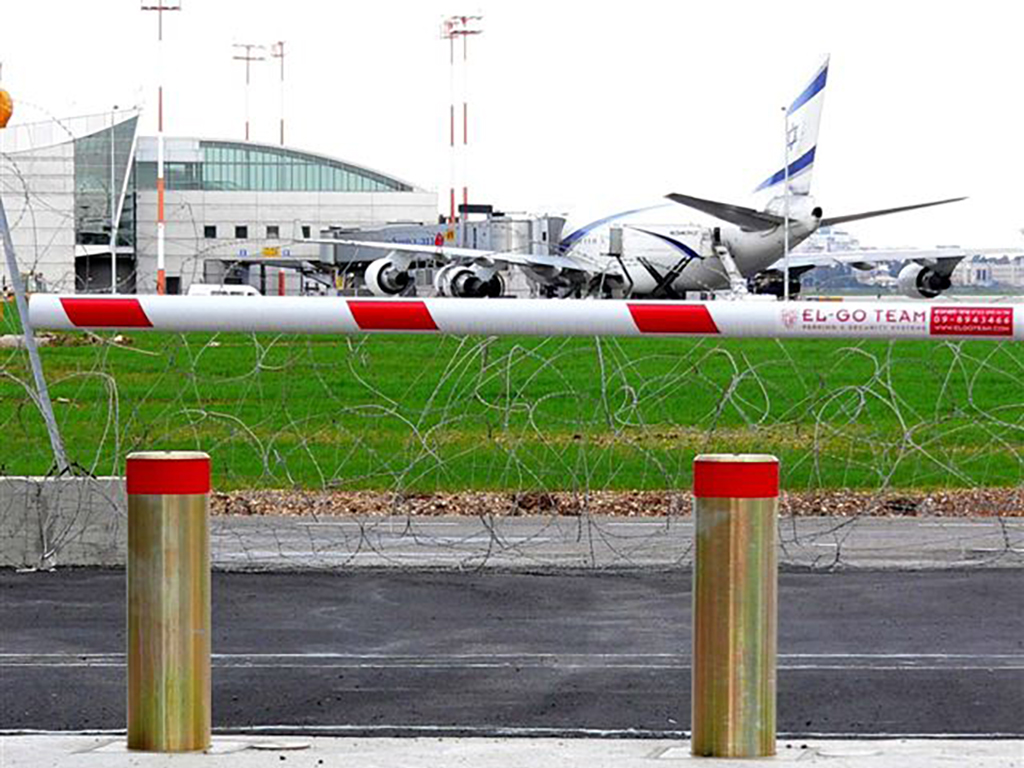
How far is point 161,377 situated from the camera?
1284 cm

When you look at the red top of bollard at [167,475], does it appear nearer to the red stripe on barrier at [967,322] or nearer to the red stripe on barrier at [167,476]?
the red stripe on barrier at [167,476]

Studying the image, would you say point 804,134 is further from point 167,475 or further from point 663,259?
point 167,475

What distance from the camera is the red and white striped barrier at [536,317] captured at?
1071 cm

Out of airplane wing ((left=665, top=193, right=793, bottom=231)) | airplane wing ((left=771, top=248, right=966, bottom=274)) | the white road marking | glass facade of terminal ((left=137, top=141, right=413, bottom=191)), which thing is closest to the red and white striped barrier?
the white road marking

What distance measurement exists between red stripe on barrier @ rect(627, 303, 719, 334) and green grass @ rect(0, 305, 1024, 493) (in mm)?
881

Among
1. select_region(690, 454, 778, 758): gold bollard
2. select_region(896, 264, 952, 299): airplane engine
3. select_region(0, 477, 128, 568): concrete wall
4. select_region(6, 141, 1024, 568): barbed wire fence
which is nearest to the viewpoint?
select_region(690, 454, 778, 758): gold bollard

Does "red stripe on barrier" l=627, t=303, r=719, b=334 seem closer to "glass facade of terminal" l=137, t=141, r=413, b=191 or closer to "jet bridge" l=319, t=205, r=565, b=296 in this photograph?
"jet bridge" l=319, t=205, r=565, b=296

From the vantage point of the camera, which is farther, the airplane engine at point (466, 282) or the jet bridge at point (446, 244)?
the jet bridge at point (446, 244)

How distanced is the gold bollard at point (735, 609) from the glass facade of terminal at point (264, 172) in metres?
104

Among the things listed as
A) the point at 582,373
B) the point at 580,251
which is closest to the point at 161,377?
the point at 582,373

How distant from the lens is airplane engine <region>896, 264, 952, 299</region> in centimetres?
6019

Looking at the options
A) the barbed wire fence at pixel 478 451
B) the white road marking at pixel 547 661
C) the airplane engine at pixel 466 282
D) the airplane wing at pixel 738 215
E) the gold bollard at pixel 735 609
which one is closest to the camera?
the gold bollard at pixel 735 609

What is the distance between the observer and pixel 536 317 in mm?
10977

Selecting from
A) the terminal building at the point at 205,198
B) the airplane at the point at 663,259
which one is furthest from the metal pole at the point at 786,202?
the terminal building at the point at 205,198
